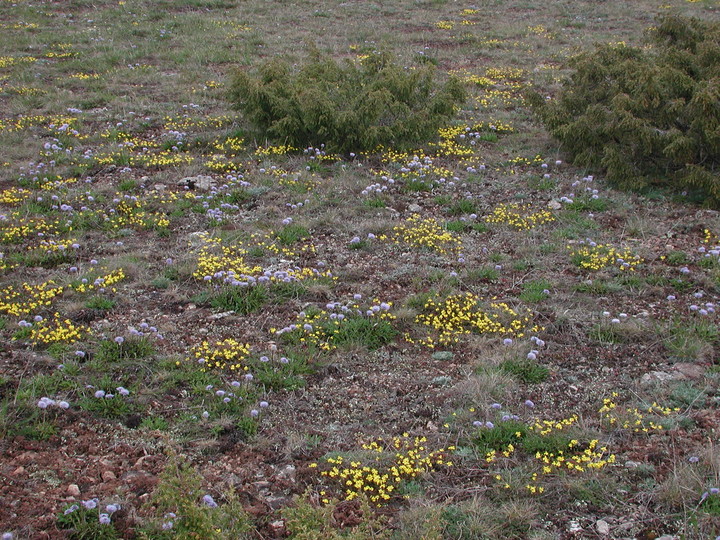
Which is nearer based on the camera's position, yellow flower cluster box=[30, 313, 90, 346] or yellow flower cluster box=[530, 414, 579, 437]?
yellow flower cluster box=[530, 414, 579, 437]

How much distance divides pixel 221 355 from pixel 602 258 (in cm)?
424

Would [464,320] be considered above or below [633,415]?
above

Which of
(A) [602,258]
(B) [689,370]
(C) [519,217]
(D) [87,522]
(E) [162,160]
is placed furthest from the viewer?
(E) [162,160]

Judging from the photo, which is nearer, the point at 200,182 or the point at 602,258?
the point at 602,258

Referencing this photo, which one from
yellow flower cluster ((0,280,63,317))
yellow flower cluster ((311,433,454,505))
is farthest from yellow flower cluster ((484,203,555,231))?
yellow flower cluster ((0,280,63,317))

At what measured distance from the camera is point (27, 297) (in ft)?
19.4

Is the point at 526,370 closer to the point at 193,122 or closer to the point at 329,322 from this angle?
the point at 329,322

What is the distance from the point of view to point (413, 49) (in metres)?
15.2

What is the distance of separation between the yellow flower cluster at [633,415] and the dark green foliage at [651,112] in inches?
162

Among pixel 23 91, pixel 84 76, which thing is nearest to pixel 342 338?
pixel 23 91

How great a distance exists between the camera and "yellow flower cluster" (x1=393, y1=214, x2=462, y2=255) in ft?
23.7

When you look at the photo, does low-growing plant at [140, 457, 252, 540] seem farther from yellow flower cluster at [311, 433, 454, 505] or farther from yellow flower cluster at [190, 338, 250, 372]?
yellow flower cluster at [190, 338, 250, 372]

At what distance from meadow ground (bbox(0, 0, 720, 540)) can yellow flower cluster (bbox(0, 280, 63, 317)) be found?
3cm

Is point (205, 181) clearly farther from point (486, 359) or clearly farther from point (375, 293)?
point (486, 359)
